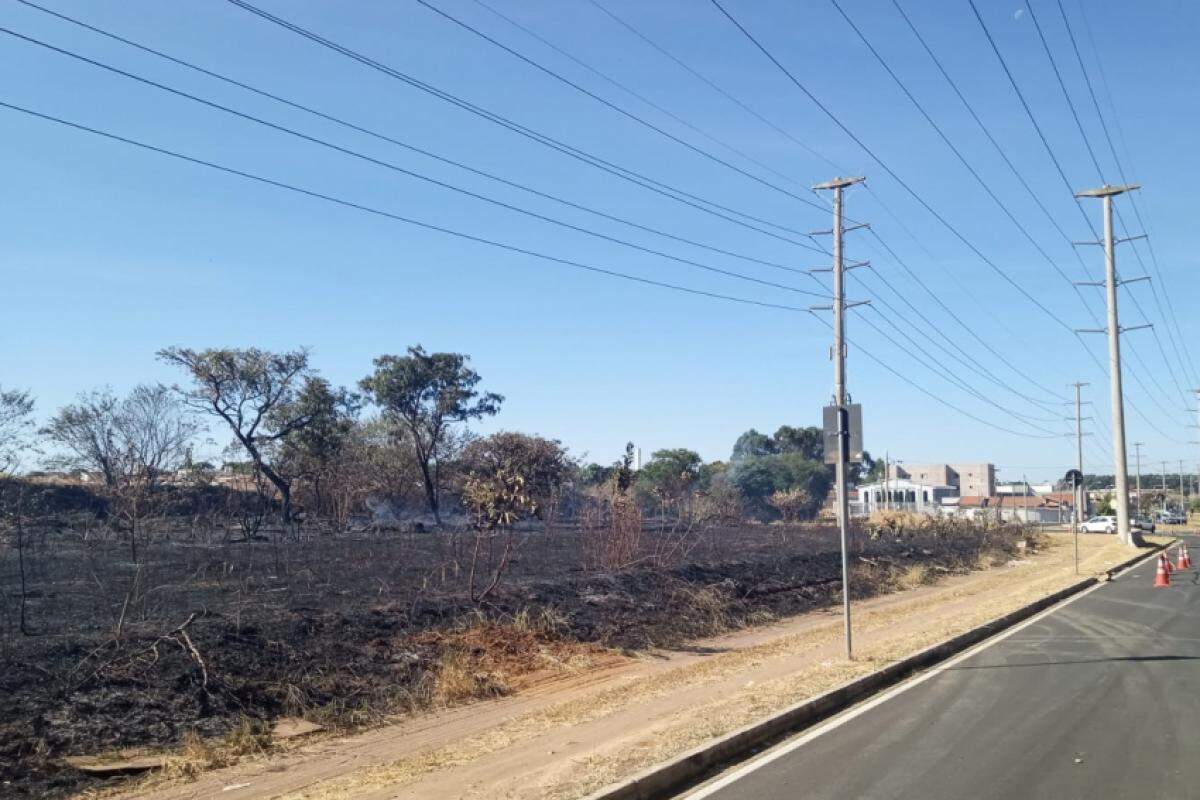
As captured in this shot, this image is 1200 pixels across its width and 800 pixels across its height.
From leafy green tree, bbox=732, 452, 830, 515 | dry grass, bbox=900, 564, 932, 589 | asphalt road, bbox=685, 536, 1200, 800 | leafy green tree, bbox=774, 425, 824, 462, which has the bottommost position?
dry grass, bbox=900, 564, 932, 589

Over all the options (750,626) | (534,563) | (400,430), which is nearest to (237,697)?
(750,626)

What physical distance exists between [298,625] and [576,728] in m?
5.16

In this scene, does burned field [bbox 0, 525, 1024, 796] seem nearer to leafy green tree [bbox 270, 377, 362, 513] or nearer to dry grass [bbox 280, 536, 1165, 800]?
dry grass [bbox 280, 536, 1165, 800]

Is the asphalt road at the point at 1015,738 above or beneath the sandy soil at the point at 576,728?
above

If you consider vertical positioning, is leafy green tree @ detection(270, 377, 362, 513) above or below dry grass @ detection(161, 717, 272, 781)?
above

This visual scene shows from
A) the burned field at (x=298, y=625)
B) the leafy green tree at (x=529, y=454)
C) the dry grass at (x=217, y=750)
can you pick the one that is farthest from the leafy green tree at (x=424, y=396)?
the dry grass at (x=217, y=750)

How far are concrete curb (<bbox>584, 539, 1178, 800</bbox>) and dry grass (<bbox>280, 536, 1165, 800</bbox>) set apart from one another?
0.65 feet

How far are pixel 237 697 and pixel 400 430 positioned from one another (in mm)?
41813

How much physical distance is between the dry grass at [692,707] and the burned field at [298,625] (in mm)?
1935

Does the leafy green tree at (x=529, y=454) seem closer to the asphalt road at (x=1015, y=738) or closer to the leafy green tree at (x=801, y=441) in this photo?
the asphalt road at (x=1015, y=738)

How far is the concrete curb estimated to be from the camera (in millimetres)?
7723

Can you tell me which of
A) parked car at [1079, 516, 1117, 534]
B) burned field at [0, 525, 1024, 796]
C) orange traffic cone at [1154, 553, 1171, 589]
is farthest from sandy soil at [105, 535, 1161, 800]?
parked car at [1079, 516, 1117, 534]

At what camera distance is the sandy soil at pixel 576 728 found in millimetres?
8227

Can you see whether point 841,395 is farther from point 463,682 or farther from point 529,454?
point 529,454
